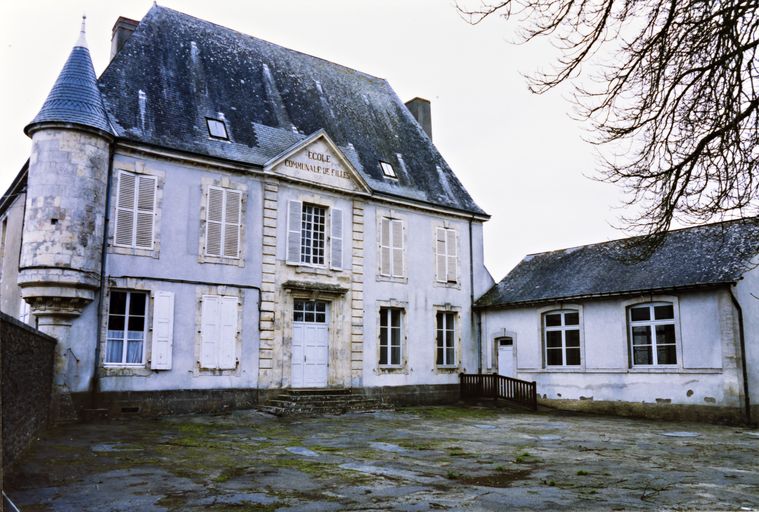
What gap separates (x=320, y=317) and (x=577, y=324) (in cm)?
704

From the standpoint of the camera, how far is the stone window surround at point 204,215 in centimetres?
1463

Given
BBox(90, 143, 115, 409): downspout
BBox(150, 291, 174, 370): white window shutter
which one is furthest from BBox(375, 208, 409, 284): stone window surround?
BBox(90, 143, 115, 409): downspout

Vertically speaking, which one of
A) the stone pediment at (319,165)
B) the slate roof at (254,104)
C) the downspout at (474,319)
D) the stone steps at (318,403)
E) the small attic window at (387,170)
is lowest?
the stone steps at (318,403)

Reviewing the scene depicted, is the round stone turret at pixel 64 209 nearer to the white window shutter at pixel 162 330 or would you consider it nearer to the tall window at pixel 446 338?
the white window shutter at pixel 162 330

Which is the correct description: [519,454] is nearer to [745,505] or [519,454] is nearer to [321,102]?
[745,505]

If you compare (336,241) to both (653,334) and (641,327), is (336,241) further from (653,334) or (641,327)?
(653,334)

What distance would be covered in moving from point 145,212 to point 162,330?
2594 millimetres

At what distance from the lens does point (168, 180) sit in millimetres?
14391

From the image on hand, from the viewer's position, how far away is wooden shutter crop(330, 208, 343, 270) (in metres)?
16.9

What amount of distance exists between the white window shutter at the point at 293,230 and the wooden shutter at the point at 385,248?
2.73 meters

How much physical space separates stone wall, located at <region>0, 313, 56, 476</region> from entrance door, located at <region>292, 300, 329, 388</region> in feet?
20.9

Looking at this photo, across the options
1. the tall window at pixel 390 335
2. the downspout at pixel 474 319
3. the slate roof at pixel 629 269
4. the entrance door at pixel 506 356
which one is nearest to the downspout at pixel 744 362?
the slate roof at pixel 629 269

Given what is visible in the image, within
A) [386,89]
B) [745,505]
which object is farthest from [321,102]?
[745,505]

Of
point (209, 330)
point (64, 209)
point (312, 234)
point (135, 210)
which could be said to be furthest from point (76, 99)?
point (312, 234)
